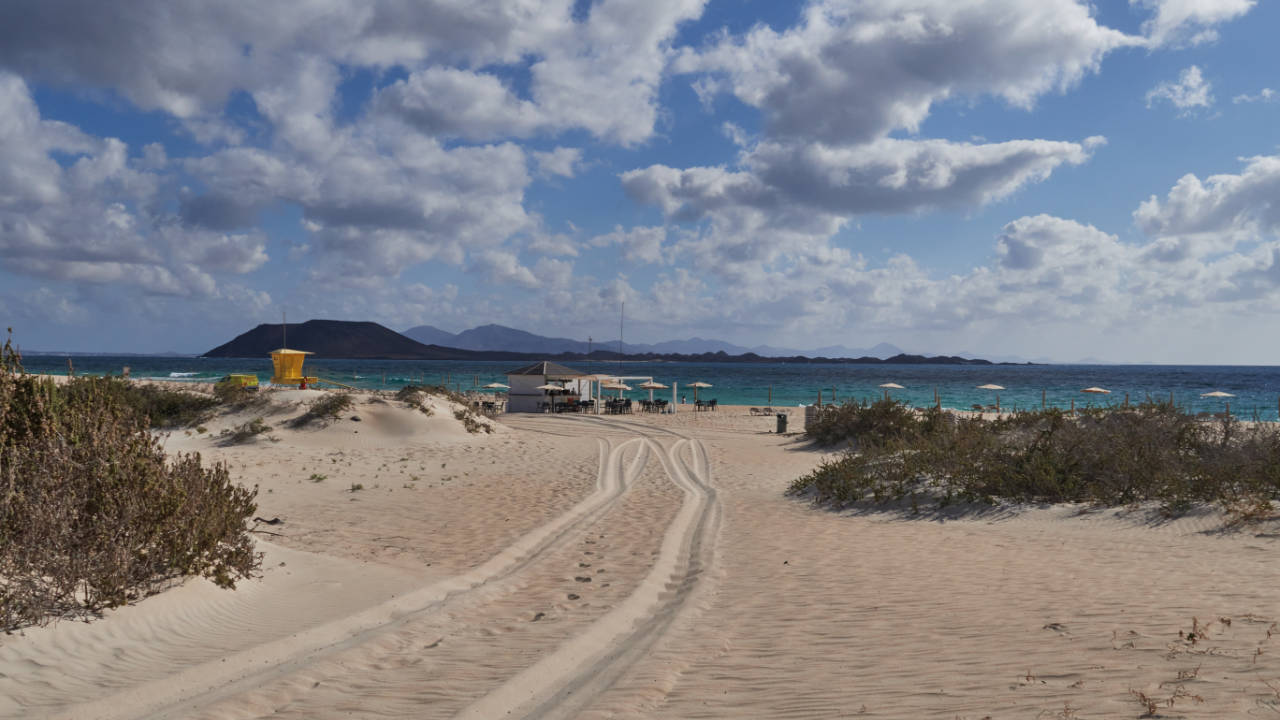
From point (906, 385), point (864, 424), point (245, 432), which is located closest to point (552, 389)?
point (245, 432)

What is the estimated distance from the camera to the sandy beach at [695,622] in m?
3.79

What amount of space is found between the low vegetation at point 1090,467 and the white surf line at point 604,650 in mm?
4544

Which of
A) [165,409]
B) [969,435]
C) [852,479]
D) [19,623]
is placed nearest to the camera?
[19,623]

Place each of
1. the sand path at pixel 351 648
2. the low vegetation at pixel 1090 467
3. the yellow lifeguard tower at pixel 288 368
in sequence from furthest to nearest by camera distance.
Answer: the yellow lifeguard tower at pixel 288 368 < the low vegetation at pixel 1090 467 < the sand path at pixel 351 648

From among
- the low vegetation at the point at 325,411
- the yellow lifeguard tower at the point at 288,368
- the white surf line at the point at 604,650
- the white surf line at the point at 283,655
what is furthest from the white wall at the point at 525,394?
the white surf line at the point at 604,650

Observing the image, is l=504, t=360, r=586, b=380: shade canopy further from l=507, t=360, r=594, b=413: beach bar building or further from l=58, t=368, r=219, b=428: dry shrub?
l=58, t=368, r=219, b=428: dry shrub

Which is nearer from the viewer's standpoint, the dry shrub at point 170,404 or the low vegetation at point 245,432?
the low vegetation at point 245,432

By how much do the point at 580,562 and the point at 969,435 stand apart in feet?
29.4

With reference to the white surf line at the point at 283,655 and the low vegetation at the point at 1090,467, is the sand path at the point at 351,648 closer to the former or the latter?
the white surf line at the point at 283,655

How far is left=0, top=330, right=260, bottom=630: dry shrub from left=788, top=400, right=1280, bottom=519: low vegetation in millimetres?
9137

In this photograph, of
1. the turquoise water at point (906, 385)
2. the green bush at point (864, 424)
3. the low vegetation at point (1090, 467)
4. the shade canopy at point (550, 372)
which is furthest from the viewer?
the turquoise water at point (906, 385)

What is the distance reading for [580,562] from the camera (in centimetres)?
774

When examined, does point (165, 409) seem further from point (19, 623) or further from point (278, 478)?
point (19, 623)

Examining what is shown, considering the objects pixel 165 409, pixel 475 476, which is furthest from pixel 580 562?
pixel 165 409
